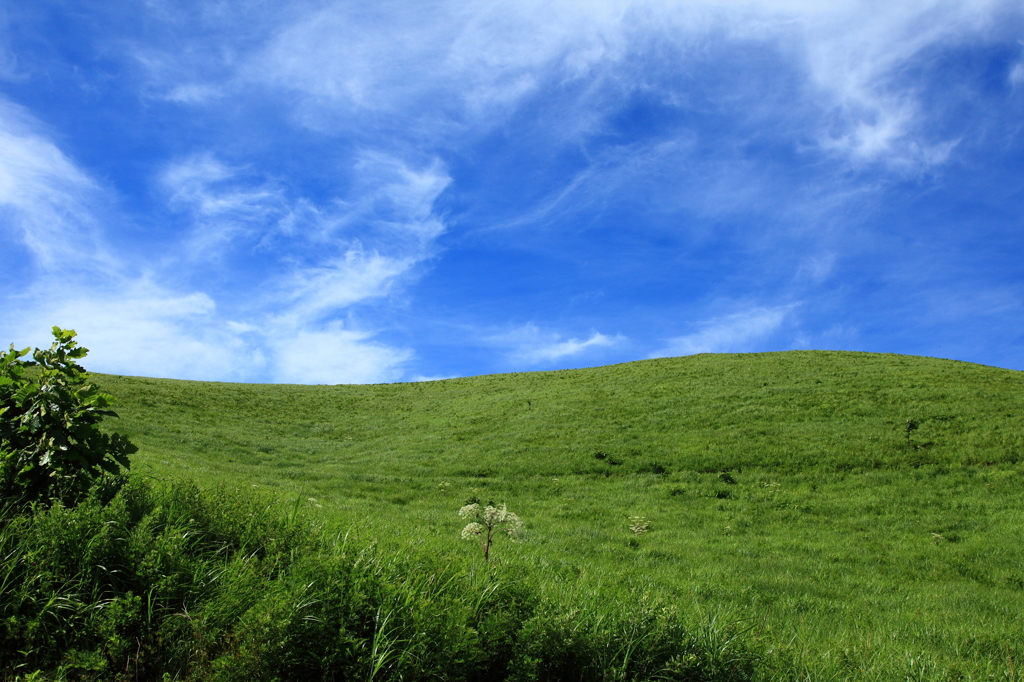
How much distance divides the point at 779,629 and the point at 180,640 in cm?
782

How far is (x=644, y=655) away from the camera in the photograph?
5000 mm

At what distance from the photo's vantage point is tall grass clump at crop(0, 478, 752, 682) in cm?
443

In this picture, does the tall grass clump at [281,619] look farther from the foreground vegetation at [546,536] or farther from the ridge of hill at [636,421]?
the ridge of hill at [636,421]

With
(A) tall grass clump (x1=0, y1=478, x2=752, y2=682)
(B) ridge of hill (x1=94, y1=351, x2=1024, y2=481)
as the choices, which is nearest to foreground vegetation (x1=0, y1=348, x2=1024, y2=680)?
(A) tall grass clump (x1=0, y1=478, x2=752, y2=682)

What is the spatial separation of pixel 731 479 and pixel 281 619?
21300 mm

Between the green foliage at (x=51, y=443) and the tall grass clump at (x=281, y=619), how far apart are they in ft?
1.69

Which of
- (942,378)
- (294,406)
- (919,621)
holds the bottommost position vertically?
(919,621)

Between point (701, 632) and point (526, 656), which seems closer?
point (526, 656)

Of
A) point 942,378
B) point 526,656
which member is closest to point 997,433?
point 942,378

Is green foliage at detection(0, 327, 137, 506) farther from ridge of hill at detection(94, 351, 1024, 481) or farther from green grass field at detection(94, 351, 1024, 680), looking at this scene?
ridge of hill at detection(94, 351, 1024, 481)

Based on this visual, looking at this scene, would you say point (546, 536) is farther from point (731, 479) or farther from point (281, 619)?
point (281, 619)

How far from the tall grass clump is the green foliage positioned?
51cm

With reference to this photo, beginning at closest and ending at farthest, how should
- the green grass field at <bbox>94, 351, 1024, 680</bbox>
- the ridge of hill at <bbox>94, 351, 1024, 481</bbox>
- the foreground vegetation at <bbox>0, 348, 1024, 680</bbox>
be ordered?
the foreground vegetation at <bbox>0, 348, 1024, 680</bbox> < the green grass field at <bbox>94, 351, 1024, 680</bbox> < the ridge of hill at <bbox>94, 351, 1024, 481</bbox>

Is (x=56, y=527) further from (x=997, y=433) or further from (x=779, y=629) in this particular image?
(x=997, y=433)
